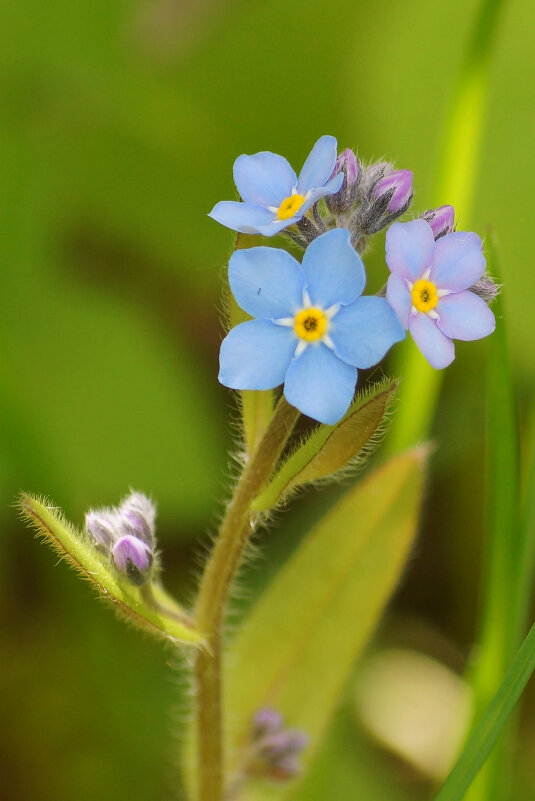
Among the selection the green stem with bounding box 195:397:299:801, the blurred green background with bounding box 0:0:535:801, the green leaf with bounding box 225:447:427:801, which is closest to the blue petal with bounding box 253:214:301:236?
the green stem with bounding box 195:397:299:801

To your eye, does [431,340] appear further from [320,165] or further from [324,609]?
[324,609]

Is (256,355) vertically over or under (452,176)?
under

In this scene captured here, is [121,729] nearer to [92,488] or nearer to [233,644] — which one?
[233,644]

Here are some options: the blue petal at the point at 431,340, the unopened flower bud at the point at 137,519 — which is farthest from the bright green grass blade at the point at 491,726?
the unopened flower bud at the point at 137,519

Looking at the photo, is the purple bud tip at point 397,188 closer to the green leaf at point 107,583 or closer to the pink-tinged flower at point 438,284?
the pink-tinged flower at point 438,284

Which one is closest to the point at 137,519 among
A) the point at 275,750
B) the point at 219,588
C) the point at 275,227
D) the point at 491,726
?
the point at 219,588

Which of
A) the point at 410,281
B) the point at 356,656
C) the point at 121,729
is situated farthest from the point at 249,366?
the point at 121,729
